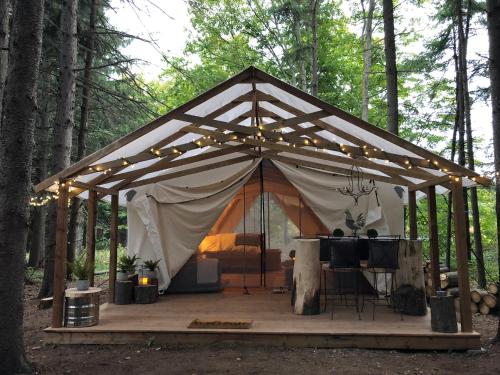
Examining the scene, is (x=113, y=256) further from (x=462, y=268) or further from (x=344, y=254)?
(x=462, y=268)

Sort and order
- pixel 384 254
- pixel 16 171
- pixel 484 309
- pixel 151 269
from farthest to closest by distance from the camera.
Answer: pixel 151 269 < pixel 484 309 < pixel 384 254 < pixel 16 171

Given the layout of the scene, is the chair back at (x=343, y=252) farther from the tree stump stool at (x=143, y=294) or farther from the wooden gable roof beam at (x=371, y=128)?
the tree stump stool at (x=143, y=294)

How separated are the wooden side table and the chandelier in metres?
4.10

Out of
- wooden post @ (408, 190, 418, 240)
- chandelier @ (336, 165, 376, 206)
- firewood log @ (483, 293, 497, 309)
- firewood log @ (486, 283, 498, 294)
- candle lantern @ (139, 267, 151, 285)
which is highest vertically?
chandelier @ (336, 165, 376, 206)

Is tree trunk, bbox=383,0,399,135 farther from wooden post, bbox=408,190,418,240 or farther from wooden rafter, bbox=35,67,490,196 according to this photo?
wooden rafter, bbox=35,67,490,196

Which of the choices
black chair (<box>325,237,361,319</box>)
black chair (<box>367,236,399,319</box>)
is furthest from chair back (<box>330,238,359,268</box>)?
black chair (<box>367,236,399,319</box>)

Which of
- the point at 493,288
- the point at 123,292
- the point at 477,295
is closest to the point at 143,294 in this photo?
the point at 123,292

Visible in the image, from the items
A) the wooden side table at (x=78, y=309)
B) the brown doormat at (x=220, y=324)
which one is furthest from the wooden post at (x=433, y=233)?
the wooden side table at (x=78, y=309)

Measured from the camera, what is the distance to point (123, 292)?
19.4 ft

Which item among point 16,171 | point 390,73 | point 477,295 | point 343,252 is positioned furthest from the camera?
point 390,73

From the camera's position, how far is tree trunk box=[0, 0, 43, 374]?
10.3 feet

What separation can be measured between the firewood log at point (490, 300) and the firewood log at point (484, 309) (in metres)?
0.04

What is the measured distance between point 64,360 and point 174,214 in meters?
3.34

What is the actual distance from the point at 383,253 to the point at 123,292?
367 centimetres
